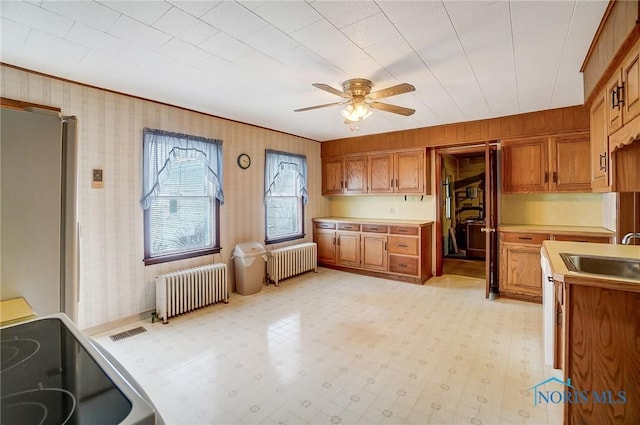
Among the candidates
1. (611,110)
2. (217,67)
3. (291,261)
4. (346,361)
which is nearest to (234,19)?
(217,67)

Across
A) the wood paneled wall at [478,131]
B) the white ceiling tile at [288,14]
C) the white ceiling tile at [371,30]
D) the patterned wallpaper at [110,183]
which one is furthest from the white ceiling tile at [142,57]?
the wood paneled wall at [478,131]

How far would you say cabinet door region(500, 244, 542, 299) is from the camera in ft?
12.3

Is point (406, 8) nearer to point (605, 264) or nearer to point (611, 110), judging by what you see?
point (611, 110)

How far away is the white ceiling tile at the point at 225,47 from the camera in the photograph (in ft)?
6.98

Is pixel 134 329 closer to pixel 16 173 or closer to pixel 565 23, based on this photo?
pixel 16 173

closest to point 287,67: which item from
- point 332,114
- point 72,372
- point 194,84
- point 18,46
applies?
point 194,84

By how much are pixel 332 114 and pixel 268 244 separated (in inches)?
88.7

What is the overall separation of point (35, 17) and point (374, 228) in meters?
4.42

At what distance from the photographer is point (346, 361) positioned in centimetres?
251

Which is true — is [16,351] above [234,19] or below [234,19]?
below

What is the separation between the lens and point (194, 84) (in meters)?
2.96

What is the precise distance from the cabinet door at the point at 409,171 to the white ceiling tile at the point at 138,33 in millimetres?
3815

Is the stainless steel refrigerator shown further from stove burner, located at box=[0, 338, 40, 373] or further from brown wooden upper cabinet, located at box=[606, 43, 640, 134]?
brown wooden upper cabinet, located at box=[606, 43, 640, 134]

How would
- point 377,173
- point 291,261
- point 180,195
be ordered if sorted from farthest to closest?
point 377,173
point 291,261
point 180,195
